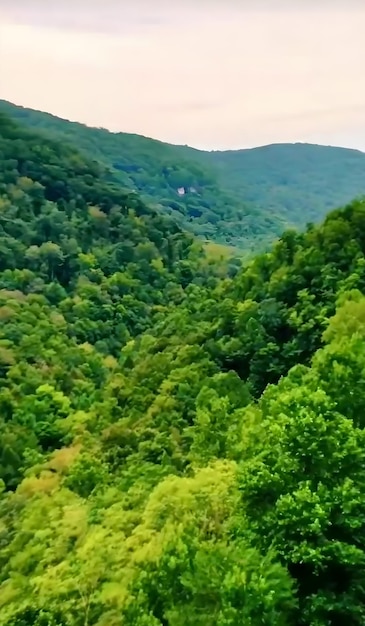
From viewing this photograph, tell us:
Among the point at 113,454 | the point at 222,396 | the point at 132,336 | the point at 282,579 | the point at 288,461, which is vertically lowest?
the point at 132,336

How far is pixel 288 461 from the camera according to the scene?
18.9 m

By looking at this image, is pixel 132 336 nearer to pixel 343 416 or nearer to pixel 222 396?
pixel 222 396

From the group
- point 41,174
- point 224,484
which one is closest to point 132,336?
point 41,174

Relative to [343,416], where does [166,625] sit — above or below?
below

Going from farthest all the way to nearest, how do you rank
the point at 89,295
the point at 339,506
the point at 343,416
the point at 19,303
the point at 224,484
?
the point at 89,295 < the point at 19,303 < the point at 224,484 < the point at 343,416 < the point at 339,506

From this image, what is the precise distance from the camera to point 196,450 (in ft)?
97.7

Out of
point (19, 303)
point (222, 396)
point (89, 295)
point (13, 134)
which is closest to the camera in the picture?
point (222, 396)

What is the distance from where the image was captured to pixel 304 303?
39.3 meters

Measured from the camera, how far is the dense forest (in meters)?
17.9

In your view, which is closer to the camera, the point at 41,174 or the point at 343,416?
the point at 343,416

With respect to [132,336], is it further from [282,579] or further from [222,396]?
[282,579]

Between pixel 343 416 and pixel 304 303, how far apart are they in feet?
64.6

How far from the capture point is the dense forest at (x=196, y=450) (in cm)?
1794

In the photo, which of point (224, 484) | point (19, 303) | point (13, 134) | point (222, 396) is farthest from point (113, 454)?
point (13, 134)
